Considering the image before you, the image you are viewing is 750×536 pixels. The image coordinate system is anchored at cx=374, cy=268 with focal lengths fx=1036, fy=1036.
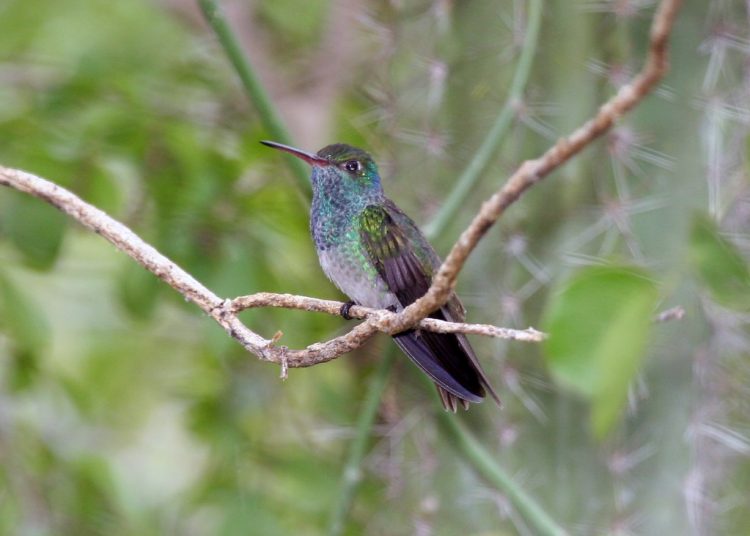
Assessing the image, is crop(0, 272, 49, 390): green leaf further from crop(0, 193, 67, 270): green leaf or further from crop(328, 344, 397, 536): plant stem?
crop(328, 344, 397, 536): plant stem

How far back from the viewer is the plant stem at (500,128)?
247cm

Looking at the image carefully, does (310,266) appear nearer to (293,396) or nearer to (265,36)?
(293,396)

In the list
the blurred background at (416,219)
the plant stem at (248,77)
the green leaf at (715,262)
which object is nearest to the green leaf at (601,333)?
the green leaf at (715,262)

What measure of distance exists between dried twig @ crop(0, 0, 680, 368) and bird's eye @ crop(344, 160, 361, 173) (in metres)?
0.69

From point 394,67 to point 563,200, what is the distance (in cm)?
72

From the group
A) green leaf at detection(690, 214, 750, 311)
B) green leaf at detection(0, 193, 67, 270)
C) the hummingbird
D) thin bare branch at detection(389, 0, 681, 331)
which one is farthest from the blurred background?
thin bare branch at detection(389, 0, 681, 331)

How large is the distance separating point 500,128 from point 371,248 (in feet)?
1.38

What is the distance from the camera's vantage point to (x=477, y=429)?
9.66ft

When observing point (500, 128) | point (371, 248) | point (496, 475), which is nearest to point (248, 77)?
point (371, 248)

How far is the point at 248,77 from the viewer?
8.21 ft

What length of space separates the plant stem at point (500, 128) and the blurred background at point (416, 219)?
0.09 feet

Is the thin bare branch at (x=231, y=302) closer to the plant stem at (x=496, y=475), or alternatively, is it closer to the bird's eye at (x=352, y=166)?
the plant stem at (x=496, y=475)

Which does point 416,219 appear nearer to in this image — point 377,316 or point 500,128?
point 500,128

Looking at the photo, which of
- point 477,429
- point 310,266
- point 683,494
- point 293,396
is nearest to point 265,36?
point 310,266
